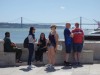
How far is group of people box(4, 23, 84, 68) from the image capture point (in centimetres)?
1277

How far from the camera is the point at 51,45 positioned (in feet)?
42.0

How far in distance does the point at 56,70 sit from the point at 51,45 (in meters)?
1.01

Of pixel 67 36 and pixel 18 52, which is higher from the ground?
pixel 67 36

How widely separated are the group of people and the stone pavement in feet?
1.36

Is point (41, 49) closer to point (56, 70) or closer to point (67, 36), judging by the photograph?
point (67, 36)

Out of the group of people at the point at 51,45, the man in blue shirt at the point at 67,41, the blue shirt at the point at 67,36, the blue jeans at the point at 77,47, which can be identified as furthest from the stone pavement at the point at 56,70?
the blue shirt at the point at 67,36

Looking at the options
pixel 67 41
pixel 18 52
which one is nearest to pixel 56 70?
pixel 67 41

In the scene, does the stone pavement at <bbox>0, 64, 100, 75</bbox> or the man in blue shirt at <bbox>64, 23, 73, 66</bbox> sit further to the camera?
the man in blue shirt at <bbox>64, 23, 73, 66</bbox>

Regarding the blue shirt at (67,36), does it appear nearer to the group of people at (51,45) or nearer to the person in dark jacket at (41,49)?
the group of people at (51,45)

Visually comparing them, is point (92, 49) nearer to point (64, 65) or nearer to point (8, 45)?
point (64, 65)

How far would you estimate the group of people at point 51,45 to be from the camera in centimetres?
1277

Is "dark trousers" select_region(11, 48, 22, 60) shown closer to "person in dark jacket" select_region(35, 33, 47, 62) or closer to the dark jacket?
the dark jacket

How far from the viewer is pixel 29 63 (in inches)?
517

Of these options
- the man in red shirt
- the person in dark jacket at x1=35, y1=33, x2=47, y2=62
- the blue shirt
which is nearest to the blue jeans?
the man in red shirt
